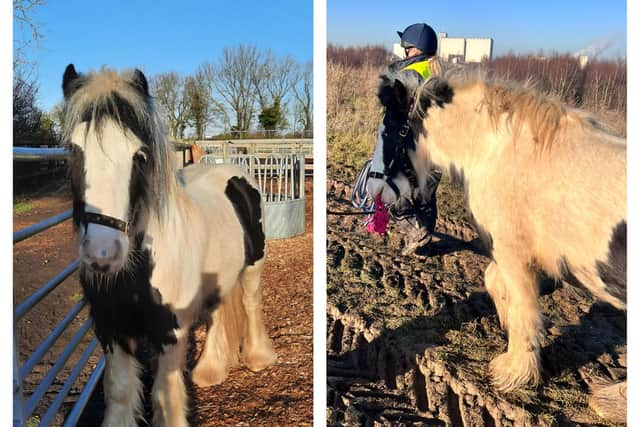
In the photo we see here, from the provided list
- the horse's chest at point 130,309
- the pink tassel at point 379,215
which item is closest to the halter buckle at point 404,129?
the pink tassel at point 379,215

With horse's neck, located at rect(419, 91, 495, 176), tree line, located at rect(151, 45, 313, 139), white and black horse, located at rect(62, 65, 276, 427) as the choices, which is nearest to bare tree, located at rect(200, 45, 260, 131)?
tree line, located at rect(151, 45, 313, 139)

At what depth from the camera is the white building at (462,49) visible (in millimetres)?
1966

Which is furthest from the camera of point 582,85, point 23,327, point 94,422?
point 23,327

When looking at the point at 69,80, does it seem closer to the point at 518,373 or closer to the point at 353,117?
the point at 353,117

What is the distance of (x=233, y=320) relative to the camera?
6.04ft

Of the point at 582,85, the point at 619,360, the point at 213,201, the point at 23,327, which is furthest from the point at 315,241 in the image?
the point at 23,327

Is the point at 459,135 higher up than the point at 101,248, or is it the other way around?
the point at 459,135

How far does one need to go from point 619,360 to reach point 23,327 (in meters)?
3.28

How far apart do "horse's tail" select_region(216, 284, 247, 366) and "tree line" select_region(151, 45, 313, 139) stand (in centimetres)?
67

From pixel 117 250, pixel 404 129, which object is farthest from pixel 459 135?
pixel 117 250

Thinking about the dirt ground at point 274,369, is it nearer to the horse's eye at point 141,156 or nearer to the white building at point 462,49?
the horse's eye at point 141,156

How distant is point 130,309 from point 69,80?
656 mm
